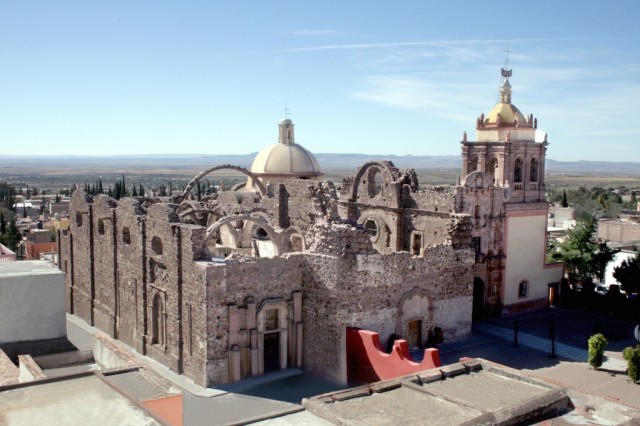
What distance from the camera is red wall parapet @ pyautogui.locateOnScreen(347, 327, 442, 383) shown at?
1866 centimetres

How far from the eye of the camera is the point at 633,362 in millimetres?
21266

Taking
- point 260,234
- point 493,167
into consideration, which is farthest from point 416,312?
point 260,234

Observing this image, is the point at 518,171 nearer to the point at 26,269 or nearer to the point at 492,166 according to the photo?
the point at 492,166

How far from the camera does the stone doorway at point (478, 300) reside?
28.7 meters

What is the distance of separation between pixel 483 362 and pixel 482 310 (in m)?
14.9

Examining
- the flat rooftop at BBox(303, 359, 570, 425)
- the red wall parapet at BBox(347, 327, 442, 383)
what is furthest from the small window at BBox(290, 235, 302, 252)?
the flat rooftop at BBox(303, 359, 570, 425)

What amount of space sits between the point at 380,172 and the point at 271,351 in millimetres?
11324

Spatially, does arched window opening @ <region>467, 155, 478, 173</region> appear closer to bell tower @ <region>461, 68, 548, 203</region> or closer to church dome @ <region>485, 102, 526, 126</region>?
bell tower @ <region>461, 68, 548, 203</region>

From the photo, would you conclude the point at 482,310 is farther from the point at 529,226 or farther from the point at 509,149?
the point at 509,149

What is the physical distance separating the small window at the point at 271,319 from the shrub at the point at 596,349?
33.7 ft

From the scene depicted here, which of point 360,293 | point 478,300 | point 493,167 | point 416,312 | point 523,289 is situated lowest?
point 478,300

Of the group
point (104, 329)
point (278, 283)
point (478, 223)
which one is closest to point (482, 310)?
point (478, 223)

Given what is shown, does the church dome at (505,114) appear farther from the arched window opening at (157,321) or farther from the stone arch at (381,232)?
the arched window opening at (157,321)

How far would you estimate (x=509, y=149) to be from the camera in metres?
29.3
